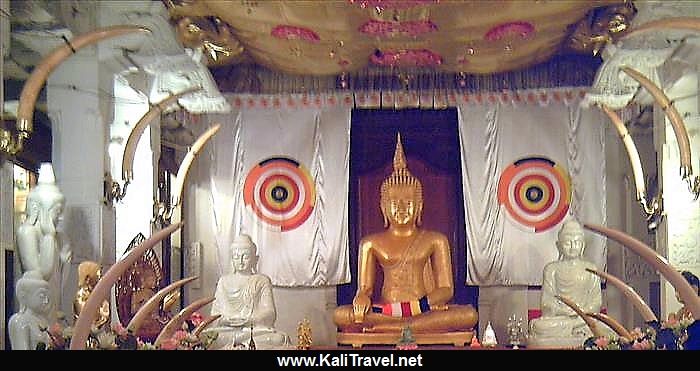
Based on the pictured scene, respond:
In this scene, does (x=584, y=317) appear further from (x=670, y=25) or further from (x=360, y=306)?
(x=670, y=25)

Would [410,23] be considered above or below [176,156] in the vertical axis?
above

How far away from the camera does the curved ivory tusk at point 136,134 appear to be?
5.46 m

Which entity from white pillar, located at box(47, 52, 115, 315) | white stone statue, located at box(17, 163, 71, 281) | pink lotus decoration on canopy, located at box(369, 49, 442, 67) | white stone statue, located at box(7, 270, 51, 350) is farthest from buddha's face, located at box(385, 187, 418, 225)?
white stone statue, located at box(7, 270, 51, 350)

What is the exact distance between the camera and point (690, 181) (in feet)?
17.9

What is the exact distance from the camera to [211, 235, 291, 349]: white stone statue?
552 cm

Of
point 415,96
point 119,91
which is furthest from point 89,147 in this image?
point 415,96

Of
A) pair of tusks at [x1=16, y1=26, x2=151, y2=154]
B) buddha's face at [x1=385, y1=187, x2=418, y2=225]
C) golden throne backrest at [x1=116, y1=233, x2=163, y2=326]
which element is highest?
pair of tusks at [x1=16, y1=26, x2=151, y2=154]

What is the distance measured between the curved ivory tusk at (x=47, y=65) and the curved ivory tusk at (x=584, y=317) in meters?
2.55

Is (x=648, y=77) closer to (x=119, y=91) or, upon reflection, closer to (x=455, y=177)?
(x=455, y=177)

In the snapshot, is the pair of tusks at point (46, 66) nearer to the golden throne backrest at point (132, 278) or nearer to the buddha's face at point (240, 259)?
the golden throne backrest at point (132, 278)

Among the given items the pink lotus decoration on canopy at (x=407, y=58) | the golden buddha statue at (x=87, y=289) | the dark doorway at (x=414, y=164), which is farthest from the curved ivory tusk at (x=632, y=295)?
the golden buddha statue at (x=87, y=289)

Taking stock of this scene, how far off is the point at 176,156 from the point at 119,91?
0.43m

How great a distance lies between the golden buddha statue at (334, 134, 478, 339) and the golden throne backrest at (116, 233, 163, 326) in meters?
0.96

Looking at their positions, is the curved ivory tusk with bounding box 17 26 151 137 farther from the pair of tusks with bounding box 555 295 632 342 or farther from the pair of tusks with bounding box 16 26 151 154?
the pair of tusks with bounding box 555 295 632 342
